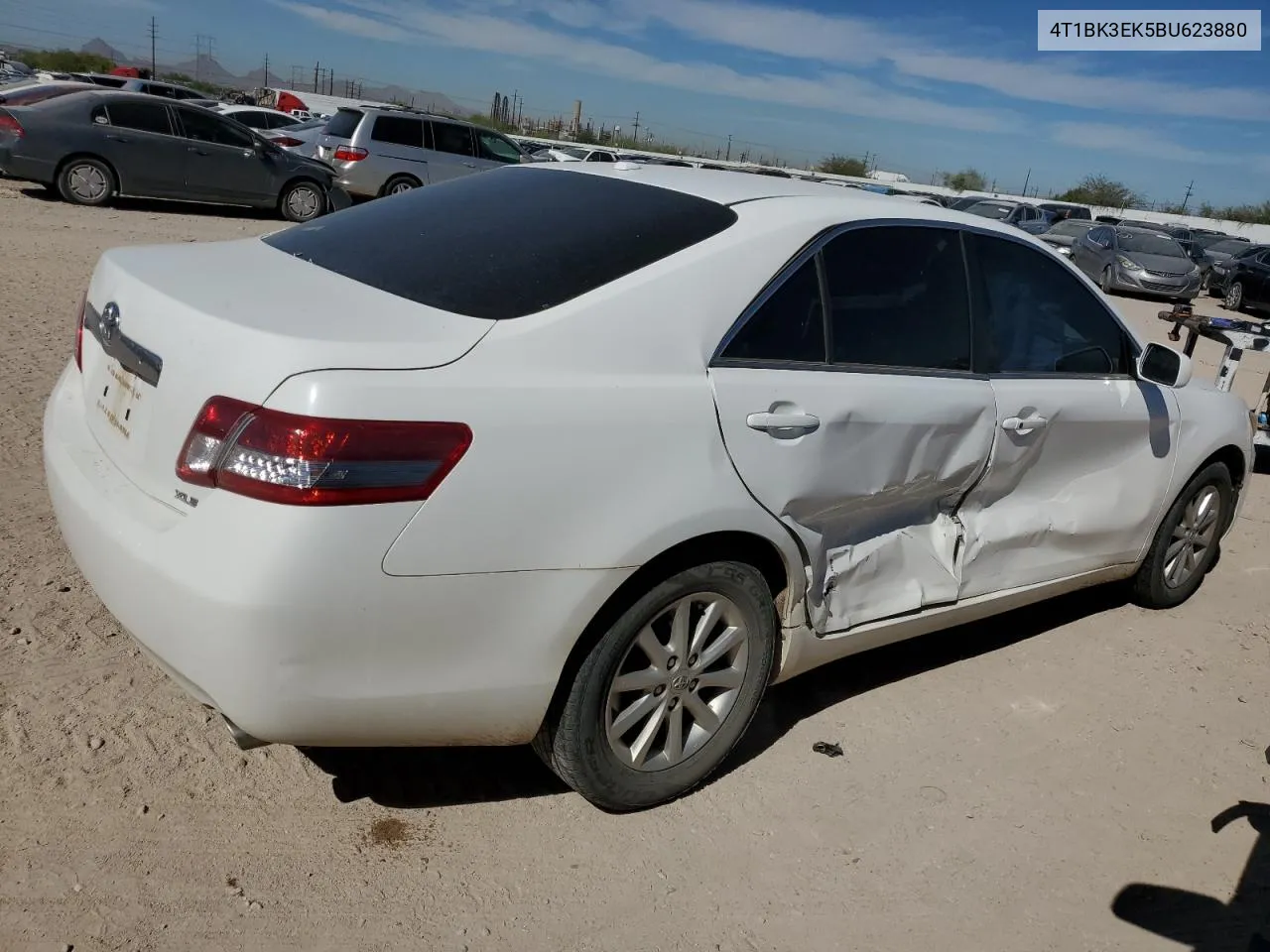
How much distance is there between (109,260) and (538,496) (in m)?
1.51

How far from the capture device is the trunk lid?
2.29 meters

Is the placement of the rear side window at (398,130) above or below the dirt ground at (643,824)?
above

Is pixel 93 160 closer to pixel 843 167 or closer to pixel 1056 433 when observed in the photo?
pixel 1056 433

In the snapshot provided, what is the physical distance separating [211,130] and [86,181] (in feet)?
5.89

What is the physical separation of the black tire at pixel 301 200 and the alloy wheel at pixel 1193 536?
13482 millimetres

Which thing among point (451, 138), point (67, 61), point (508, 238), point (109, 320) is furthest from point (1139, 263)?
point (67, 61)

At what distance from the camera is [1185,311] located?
6.32 metres

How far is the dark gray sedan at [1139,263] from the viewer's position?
2031 centimetres

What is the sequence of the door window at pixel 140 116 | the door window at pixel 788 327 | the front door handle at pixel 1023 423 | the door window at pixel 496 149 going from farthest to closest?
the door window at pixel 496 149, the door window at pixel 140 116, the front door handle at pixel 1023 423, the door window at pixel 788 327

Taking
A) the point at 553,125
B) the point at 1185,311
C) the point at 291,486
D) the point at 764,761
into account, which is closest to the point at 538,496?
the point at 291,486

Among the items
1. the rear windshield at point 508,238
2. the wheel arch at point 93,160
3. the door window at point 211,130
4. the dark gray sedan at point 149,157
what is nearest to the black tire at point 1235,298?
the dark gray sedan at point 149,157

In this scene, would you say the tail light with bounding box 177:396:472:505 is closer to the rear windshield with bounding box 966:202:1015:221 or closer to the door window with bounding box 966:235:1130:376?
the door window with bounding box 966:235:1130:376

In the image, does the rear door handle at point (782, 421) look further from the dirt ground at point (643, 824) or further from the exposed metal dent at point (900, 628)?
the dirt ground at point (643, 824)

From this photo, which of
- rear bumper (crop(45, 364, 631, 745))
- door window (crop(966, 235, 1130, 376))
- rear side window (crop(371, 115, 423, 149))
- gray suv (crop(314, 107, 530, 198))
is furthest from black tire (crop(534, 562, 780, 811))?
rear side window (crop(371, 115, 423, 149))
